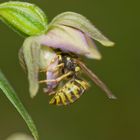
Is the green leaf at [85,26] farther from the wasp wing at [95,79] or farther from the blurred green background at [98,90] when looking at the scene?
the blurred green background at [98,90]

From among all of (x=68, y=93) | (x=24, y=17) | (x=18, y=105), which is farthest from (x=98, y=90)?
(x=18, y=105)

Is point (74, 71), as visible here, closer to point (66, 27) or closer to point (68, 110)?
point (66, 27)

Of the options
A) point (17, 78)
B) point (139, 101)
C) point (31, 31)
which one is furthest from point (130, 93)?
point (31, 31)

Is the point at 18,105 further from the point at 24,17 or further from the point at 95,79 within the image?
the point at 24,17

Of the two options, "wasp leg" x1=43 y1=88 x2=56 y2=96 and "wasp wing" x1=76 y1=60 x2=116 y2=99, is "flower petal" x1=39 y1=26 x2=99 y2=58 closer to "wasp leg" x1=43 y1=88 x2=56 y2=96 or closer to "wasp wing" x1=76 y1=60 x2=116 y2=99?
"wasp wing" x1=76 y1=60 x2=116 y2=99

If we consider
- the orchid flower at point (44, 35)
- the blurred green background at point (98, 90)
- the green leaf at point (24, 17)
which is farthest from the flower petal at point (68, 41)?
the blurred green background at point (98, 90)

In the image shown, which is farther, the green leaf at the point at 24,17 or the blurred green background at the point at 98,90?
the blurred green background at the point at 98,90
